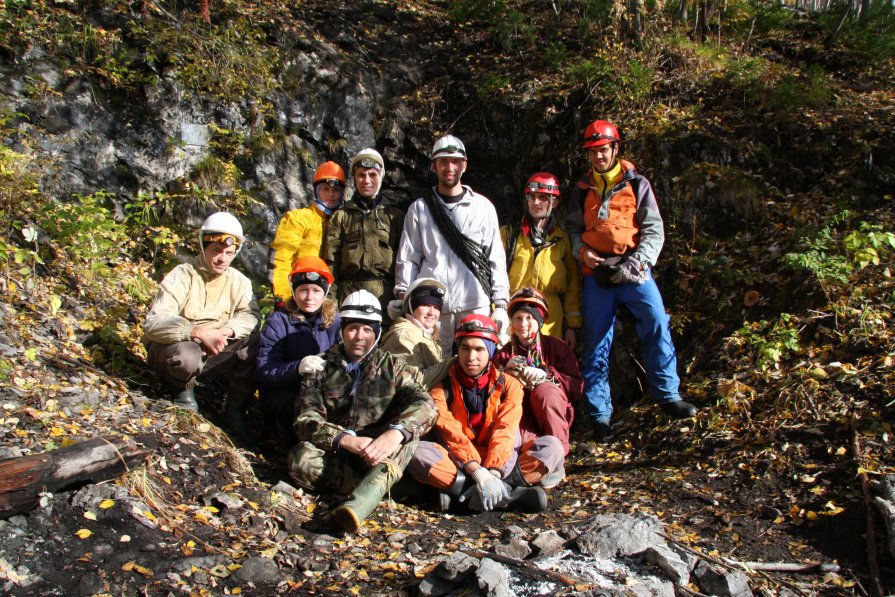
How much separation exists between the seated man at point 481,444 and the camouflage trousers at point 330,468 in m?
0.16

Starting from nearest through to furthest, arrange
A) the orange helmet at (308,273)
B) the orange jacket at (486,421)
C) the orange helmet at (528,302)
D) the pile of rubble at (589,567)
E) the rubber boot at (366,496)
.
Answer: the pile of rubble at (589,567), the rubber boot at (366,496), the orange jacket at (486,421), the orange helmet at (308,273), the orange helmet at (528,302)

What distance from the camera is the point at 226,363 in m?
5.30

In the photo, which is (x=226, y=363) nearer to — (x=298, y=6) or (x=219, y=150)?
(x=219, y=150)

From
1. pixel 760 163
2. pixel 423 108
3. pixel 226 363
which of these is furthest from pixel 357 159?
pixel 760 163

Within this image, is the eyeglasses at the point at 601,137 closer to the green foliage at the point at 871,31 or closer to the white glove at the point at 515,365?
the white glove at the point at 515,365

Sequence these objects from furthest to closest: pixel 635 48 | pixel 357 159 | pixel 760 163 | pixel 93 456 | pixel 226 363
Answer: pixel 635 48 < pixel 760 163 < pixel 357 159 < pixel 226 363 < pixel 93 456

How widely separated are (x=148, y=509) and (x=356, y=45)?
28.7 ft

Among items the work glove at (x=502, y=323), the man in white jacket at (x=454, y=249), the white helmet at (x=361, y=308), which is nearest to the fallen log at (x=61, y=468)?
the white helmet at (x=361, y=308)

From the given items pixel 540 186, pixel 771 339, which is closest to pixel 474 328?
pixel 540 186

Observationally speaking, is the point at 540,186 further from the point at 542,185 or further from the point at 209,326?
the point at 209,326

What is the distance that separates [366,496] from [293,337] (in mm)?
1588

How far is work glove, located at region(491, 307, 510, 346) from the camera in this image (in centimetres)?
561

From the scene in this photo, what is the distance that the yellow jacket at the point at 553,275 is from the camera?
618 cm

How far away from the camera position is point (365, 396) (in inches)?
188
